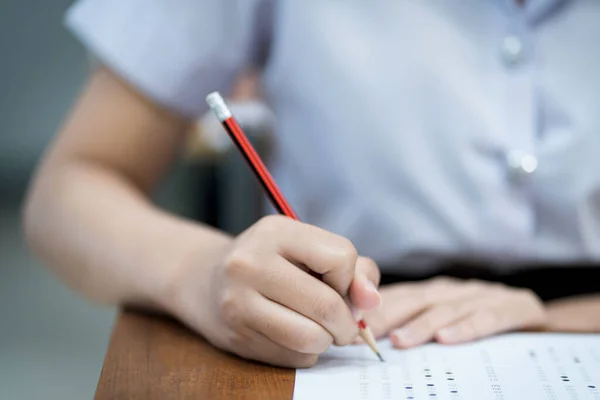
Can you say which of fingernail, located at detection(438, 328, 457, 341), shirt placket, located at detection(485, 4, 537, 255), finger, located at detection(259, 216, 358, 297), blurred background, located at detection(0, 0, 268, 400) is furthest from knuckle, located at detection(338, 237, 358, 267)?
blurred background, located at detection(0, 0, 268, 400)

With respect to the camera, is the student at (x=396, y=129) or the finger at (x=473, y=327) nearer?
the finger at (x=473, y=327)

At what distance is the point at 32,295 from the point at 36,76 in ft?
4.36

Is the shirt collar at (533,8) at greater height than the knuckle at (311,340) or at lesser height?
greater

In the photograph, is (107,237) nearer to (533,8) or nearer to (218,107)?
(218,107)

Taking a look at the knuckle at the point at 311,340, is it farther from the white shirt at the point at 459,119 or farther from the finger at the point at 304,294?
the white shirt at the point at 459,119

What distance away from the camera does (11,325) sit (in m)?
1.88

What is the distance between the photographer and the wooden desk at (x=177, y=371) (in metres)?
0.38

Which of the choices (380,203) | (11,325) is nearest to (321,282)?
(380,203)

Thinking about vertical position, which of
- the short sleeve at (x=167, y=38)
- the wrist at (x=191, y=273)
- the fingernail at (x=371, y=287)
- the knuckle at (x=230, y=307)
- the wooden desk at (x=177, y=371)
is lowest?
the wooden desk at (x=177, y=371)

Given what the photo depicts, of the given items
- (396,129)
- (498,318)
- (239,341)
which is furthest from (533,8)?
(239,341)

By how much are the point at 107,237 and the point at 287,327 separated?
18cm

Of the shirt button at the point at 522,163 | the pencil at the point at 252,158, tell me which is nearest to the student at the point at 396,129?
the shirt button at the point at 522,163

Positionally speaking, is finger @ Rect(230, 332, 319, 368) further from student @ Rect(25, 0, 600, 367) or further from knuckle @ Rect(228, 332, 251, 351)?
student @ Rect(25, 0, 600, 367)

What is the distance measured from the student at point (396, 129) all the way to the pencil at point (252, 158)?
120 mm
